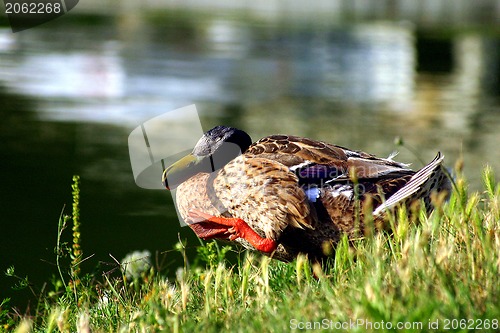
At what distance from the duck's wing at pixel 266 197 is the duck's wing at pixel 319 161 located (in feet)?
0.29

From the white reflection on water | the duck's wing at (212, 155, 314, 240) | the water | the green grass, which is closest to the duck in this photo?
the duck's wing at (212, 155, 314, 240)

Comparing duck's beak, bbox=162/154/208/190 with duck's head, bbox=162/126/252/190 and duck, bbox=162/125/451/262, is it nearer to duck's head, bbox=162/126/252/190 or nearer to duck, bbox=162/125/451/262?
duck's head, bbox=162/126/252/190

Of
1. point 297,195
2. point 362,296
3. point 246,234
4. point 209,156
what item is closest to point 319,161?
point 297,195

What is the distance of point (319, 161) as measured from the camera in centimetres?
423

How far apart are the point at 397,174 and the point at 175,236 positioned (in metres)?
3.19

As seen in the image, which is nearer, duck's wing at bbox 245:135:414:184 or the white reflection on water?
duck's wing at bbox 245:135:414:184

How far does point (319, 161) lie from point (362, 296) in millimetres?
1600

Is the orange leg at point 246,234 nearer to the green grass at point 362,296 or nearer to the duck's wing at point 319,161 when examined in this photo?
the green grass at point 362,296

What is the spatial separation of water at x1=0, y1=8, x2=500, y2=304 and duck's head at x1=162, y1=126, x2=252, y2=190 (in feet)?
1.41

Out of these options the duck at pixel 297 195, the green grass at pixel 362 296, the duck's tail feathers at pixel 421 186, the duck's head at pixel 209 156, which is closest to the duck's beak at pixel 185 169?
the duck's head at pixel 209 156

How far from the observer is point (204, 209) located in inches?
170

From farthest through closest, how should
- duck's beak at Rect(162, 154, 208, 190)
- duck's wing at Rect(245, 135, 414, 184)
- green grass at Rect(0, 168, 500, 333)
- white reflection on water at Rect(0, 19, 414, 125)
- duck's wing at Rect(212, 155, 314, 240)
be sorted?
white reflection on water at Rect(0, 19, 414, 125), duck's beak at Rect(162, 154, 208, 190), duck's wing at Rect(245, 135, 414, 184), duck's wing at Rect(212, 155, 314, 240), green grass at Rect(0, 168, 500, 333)

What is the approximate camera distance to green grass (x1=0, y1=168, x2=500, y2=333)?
8.66 feet

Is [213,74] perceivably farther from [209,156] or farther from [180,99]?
[209,156]
